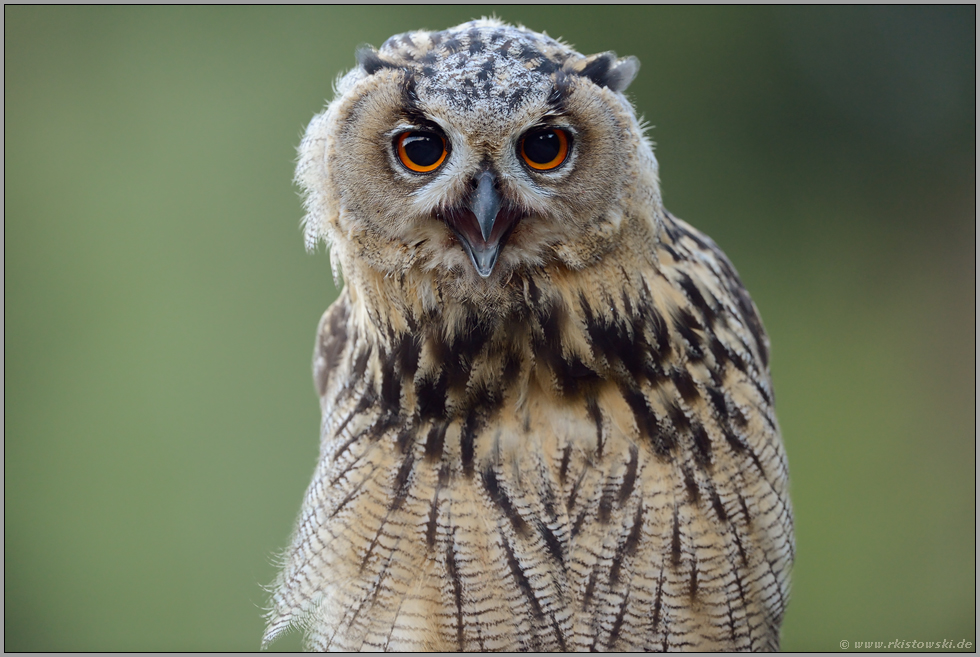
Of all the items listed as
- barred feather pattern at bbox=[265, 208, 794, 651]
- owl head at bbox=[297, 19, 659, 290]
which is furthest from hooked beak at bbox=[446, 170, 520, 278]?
barred feather pattern at bbox=[265, 208, 794, 651]

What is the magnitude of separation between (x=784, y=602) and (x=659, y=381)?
0.53 m

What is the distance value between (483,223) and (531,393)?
365mm

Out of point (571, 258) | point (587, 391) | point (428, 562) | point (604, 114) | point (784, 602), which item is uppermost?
point (604, 114)

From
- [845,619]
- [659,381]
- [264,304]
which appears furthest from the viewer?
[264,304]

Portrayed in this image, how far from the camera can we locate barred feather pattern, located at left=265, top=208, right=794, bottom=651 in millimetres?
1172

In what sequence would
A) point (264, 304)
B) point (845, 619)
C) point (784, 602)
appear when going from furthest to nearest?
point (264, 304)
point (845, 619)
point (784, 602)

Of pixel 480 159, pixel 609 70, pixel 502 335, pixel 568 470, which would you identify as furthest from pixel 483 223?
pixel 568 470

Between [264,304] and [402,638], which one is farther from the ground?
[264,304]

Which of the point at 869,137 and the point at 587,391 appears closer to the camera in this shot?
the point at 587,391

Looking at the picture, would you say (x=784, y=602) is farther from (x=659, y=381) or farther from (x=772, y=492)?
(x=659, y=381)

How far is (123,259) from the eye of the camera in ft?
10.2

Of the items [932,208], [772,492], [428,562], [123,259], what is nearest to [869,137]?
[932,208]

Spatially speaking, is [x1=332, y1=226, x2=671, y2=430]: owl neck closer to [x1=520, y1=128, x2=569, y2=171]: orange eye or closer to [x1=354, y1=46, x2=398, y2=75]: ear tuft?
[x1=520, y1=128, x2=569, y2=171]: orange eye

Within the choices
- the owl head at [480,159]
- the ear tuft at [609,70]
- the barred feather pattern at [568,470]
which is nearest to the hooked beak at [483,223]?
the owl head at [480,159]
